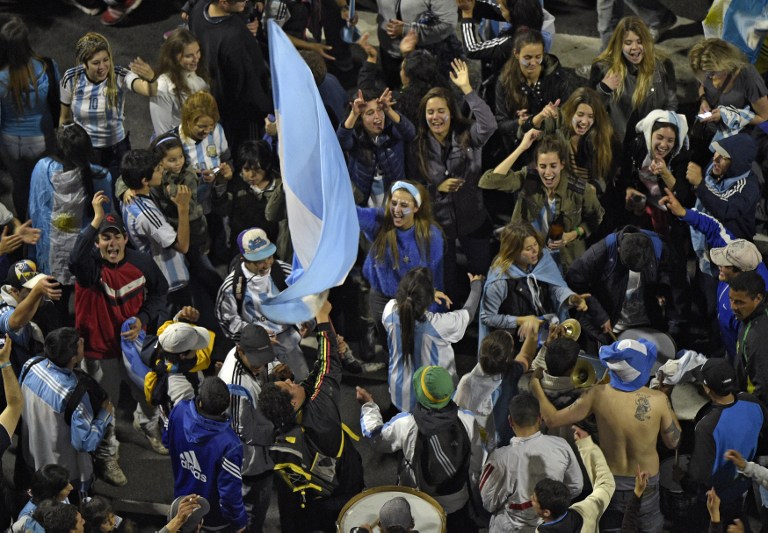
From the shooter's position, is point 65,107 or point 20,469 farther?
point 65,107

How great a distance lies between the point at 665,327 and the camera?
8938 mm

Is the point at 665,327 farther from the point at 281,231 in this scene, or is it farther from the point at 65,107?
the point at 65,107

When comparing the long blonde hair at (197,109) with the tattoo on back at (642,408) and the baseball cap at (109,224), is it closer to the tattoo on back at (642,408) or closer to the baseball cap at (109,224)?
the baseball cap at (109,224)

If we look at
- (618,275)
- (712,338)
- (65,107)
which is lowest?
(712,338)

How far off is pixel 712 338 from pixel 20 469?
15.3ft

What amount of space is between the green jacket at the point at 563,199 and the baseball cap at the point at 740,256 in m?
1.07

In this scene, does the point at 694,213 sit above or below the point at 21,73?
below

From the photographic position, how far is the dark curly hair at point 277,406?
7.20 m

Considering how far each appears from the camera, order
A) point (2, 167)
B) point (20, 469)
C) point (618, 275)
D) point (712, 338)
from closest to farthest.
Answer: point (20, 469) < point (618, 275) < point (712, 338) < point (2, 167)

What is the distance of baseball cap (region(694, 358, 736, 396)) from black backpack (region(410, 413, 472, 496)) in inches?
52.5

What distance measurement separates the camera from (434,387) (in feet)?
23.2

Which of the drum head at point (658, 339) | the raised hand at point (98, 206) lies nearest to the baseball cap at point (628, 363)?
the drum head at point (658, 339)

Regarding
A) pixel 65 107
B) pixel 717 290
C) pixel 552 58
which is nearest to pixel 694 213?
pixel 717 290

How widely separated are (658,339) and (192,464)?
10.2 ft
